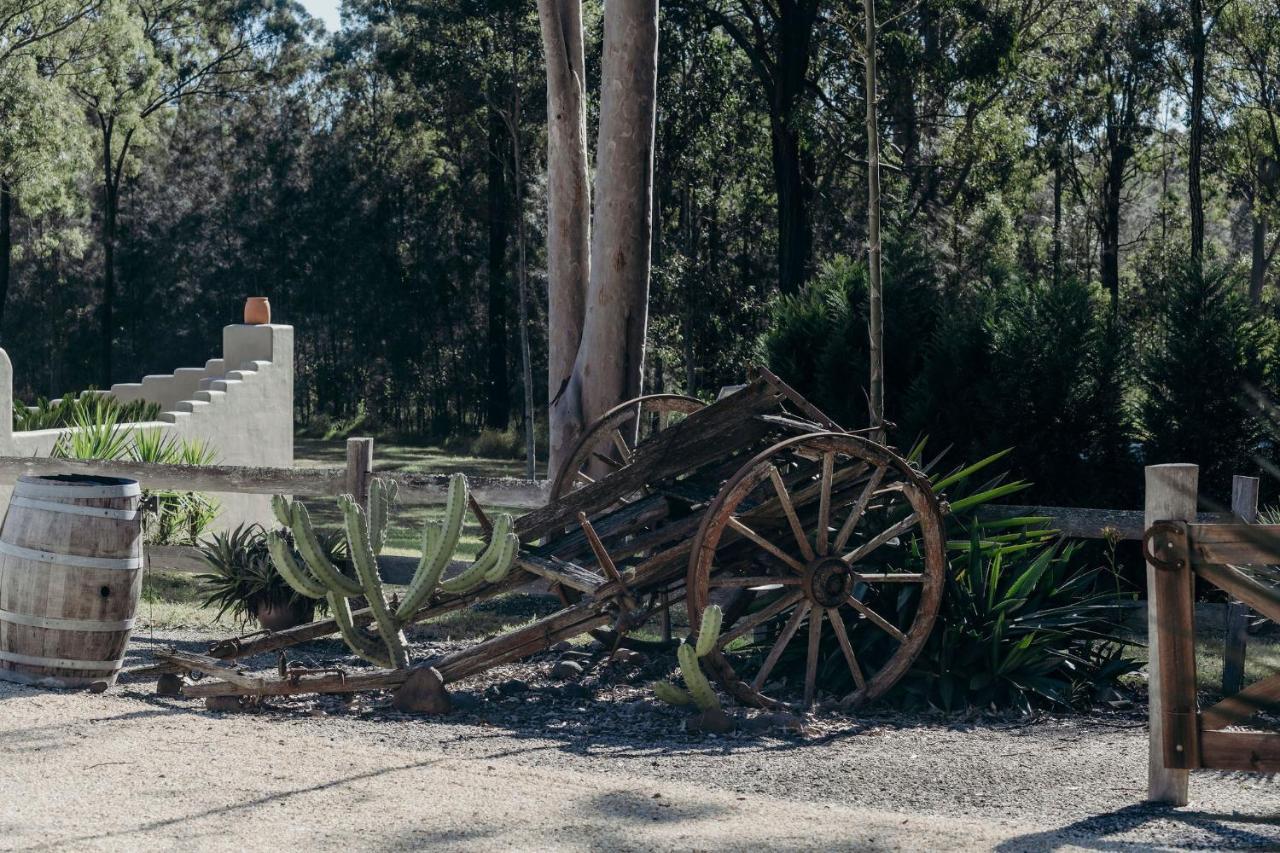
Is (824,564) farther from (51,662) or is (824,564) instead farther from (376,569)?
(51,662)

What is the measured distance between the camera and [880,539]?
700cm

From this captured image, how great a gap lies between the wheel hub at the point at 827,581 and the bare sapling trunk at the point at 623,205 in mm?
3918

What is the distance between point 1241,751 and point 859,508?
2.38m

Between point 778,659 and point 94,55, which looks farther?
point 94,55

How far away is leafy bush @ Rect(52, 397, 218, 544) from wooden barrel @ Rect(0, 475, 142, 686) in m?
5.73

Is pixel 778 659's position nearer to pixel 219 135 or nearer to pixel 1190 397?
pixel 1190 397

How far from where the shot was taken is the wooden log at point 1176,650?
4875 millimetres

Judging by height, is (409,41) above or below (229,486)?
above

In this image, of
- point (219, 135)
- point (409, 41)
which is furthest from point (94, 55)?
point (219, 135)

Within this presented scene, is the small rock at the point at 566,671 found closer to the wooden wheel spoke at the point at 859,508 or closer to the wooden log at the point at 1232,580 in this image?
the wooden wheel spoke at the point at 859,508

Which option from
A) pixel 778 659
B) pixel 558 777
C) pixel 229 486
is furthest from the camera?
pixel 229 486

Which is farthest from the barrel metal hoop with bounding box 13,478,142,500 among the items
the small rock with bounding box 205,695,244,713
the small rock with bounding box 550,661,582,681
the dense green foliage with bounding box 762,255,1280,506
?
the dense green foliage with bounding box 762,255,1280,506

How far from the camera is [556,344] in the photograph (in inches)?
448

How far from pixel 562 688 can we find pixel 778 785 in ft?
7.21
